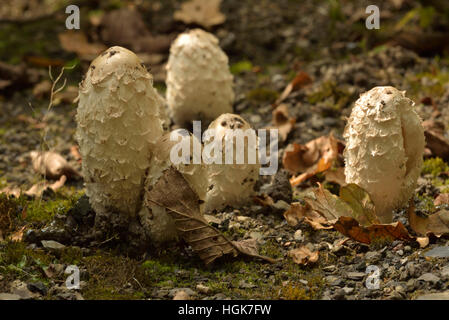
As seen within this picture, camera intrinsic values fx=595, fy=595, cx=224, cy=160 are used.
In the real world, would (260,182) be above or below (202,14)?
below

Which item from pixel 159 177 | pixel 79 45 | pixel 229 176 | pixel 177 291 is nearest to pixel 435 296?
pixel 177 291

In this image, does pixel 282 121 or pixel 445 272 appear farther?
pixel 282 121

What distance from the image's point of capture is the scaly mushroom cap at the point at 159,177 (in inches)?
142

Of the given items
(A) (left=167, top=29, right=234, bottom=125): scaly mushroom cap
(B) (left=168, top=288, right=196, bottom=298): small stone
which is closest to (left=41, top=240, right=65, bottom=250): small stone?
(B) (left=168, top=288, right=196, bottom=298): small stone

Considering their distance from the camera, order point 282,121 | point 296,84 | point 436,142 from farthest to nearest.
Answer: point 296,84 → point 282,121 → point 436,142

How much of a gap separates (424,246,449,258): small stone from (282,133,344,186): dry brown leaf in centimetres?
156

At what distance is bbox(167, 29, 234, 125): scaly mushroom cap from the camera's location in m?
5.60

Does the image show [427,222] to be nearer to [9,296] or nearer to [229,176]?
[229,176]

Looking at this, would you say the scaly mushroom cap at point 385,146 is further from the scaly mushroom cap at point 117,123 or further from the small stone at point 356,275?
the scaly mushroom cap at point 117,123

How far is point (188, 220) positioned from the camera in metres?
3.52

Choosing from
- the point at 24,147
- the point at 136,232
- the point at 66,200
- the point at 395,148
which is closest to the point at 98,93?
the point at 136,232

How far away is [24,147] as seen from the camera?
6.02 meters

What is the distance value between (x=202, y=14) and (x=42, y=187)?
12.3 feet
